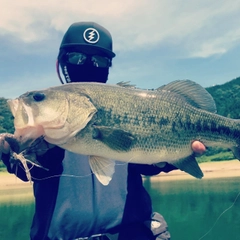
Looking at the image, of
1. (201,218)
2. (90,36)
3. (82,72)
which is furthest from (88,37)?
(201,218)

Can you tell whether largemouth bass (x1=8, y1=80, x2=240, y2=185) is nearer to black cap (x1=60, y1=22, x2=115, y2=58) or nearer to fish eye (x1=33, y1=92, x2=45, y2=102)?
fish eye (x1=33, y1=92, x2=45, y2=102)

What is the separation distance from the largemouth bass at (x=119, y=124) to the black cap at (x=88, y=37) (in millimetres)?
1302

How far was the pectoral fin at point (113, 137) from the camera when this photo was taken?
154 inches

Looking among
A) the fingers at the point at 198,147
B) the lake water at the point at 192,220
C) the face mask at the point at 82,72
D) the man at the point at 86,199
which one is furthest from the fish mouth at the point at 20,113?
the lake water at the point at 192,220

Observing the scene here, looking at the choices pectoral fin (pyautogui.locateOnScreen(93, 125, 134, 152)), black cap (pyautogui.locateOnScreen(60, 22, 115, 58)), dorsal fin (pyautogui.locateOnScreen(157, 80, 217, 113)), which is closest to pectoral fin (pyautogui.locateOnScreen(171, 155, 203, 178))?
dorsal fin (pyautogui.locateOnScreen(157, 80, 217, 113))

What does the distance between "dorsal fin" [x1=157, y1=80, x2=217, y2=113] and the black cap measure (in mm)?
1428

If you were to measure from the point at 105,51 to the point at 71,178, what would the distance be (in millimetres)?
2165

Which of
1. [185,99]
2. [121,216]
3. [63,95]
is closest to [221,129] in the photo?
[185,99]

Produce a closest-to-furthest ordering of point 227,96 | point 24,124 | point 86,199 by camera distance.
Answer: point 24,124, point 86,199, point 227,96

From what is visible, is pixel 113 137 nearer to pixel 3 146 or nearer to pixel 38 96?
pixel 38 96

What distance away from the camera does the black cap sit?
5.54 m

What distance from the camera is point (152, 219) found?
5.23 metres

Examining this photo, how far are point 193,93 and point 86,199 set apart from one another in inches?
83.7

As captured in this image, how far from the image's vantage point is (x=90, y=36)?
218 inches
